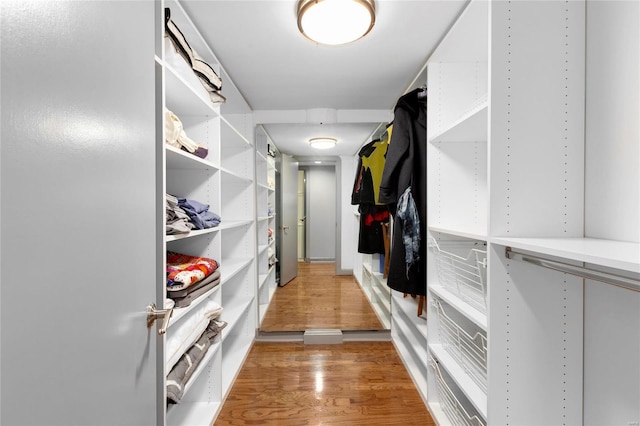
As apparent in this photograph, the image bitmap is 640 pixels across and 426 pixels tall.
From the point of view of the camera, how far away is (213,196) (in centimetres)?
160

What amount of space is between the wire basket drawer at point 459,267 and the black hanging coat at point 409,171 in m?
0.11

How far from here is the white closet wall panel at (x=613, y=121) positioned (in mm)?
831

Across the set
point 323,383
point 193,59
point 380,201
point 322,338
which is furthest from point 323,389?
point 193,59

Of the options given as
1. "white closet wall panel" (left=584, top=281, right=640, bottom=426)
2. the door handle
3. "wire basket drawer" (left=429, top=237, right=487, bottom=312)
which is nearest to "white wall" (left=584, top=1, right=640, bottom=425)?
"white closet wall panel" (left=584, top=281, right=640, bottom=426)

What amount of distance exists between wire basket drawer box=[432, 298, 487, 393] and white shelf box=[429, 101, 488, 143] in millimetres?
901

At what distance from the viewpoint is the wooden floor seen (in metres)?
2.71

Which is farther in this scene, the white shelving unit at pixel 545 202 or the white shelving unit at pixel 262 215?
the white shelving unit at pixel 262 215

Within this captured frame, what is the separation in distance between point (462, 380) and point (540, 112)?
118 centimetres

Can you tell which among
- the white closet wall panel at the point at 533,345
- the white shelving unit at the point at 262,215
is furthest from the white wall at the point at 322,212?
the white closet wall panel at the point at 533,345

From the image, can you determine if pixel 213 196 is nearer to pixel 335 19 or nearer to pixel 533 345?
pixel 335 19

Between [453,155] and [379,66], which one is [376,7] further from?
[453,155]

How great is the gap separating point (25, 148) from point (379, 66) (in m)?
1.84

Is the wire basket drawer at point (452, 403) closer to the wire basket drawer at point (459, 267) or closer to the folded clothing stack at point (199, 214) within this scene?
the wire basket drawer at point (459, 267)

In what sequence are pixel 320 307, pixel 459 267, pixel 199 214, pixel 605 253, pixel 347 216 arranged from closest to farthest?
pixel 605 253 < pixel 199 214 < pixel 459 267 < pixel 320 307 < pixel 347 216
